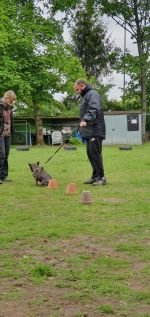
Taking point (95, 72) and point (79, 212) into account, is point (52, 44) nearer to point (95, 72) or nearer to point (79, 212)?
point (95, 72)

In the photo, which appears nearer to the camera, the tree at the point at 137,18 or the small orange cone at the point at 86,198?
the small orange cone at the point at 86,198

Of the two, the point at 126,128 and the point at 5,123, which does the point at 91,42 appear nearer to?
the point at 126,128

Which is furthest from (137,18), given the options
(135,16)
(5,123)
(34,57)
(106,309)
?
(106,309)

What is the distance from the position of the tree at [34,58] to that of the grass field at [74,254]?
1010 inches

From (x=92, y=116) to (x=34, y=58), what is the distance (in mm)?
26722

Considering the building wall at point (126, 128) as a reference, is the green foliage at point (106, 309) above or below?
below

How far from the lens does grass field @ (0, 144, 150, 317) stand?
12.8 feet

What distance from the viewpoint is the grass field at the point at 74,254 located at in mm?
3912

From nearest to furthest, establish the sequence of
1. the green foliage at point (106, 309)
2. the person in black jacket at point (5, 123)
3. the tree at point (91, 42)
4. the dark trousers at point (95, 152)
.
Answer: the green foliage at point (106, 309) → the dark trousers at point (95, 152) → the person in black jacket at point (5, 123) → the tree at point (91, 42)

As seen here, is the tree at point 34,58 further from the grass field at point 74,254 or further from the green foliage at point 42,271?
the green foliage at point 42,271

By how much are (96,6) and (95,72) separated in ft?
52.9

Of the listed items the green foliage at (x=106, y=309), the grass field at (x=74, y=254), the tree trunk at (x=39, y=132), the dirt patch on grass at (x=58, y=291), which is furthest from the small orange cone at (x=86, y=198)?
the tree trunk at (x=39, y=132)

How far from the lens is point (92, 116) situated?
1053cm

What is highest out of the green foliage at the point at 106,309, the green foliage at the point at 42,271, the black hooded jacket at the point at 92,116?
the black hooded jacket at the point at 92,116
